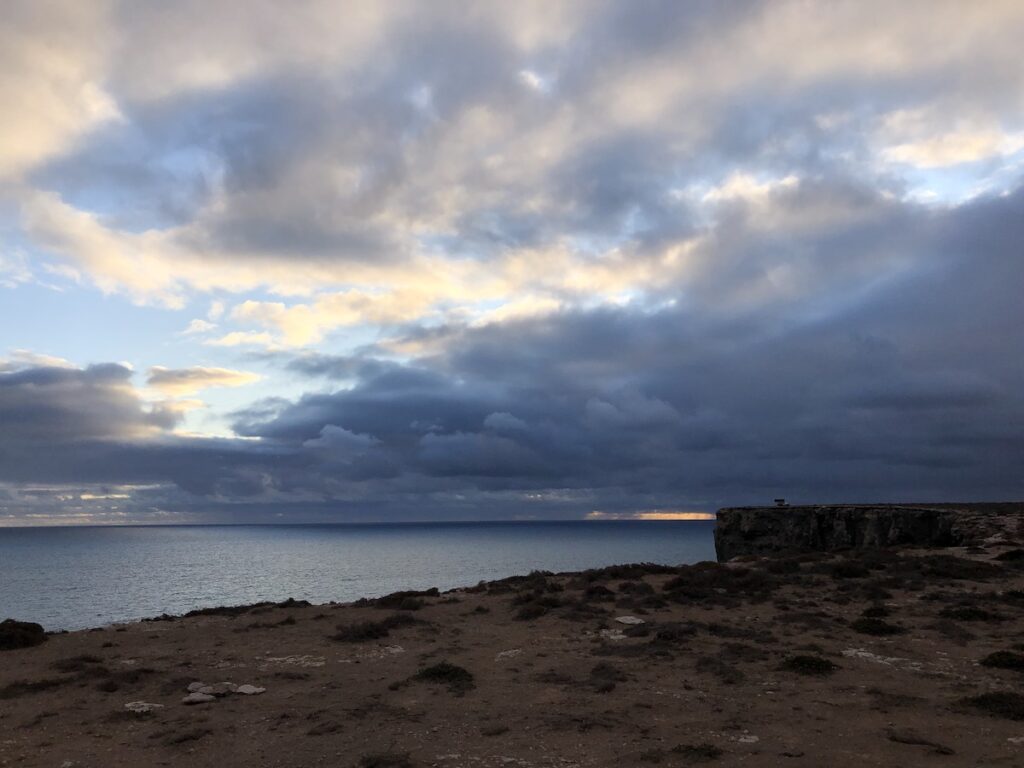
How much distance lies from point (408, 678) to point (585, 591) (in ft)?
50.9

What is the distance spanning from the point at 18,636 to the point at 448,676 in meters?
17.4

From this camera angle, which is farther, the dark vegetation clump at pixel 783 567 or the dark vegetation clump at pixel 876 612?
the dark vegetation clump at pixel 783 567

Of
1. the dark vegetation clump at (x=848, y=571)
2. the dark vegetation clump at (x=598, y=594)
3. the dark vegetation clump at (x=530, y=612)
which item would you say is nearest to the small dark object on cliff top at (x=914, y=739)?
the dark vegetation clump at (x=530, y=612)

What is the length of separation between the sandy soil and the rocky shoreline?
0.08 meters

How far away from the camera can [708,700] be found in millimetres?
16078

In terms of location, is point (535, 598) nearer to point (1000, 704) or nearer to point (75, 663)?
point (75, 663)

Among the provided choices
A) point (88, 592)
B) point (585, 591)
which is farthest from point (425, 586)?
point (585, 591)

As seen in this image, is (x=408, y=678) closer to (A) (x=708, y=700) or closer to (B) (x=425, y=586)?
(A) (x=708, y=700)

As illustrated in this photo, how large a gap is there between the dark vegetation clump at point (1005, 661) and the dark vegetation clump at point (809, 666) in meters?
4.11

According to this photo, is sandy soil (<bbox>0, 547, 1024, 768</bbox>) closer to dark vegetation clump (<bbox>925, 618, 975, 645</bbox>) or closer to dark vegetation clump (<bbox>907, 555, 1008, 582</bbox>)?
dark vegetation clump (<bbox>925, 618, 975, 645</bbox>)

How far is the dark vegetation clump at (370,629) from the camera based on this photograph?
24422 millimetres

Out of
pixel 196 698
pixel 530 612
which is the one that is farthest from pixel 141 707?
pixel 530 612

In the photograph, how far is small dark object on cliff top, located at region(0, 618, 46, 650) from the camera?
2430cm

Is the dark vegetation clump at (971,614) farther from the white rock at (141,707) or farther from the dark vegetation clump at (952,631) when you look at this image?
the white rock at (141,707)
